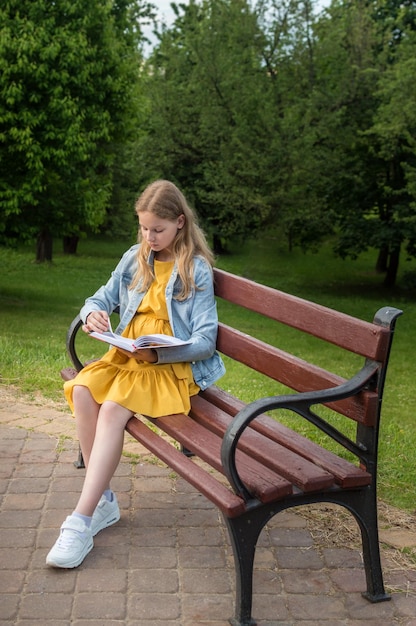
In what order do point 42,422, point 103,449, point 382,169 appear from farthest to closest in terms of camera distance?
point 382,169 → point 42,422 → point 103,449

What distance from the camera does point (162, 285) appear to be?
411cm

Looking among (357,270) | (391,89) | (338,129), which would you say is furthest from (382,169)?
(357,270)

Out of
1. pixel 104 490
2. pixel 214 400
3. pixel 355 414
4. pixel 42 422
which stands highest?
pixel 355 414

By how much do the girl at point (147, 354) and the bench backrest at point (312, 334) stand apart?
17 cm

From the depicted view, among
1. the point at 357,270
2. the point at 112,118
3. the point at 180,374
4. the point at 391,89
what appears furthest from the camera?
the point at 357,270

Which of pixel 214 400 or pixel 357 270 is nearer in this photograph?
pixel 214 400

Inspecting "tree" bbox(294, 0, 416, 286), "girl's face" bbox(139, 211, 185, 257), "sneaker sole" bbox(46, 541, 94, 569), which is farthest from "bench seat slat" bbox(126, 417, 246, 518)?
"tree" bbox(294, 0, 416, 286)

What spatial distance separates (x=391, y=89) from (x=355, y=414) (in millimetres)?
17157

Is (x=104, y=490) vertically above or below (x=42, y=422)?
above

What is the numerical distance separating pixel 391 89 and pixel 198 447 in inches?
679

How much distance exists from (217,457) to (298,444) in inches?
15.5

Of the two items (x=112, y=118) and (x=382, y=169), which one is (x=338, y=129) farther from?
(x=112, y=118)

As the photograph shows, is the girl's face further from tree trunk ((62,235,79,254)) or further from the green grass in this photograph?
tree trunk ((62,235,79,254))

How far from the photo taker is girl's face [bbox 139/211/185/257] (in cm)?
398
